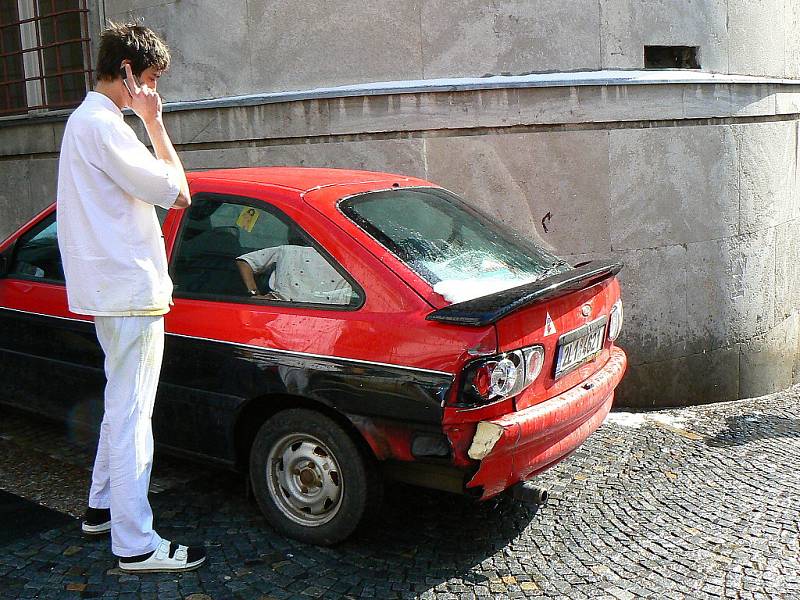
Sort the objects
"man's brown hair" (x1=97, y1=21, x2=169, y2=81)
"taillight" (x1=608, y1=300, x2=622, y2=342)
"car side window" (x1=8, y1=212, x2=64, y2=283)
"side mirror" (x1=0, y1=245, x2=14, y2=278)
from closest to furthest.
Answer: "man's brown hair" (x1=97, y1=21, x2=169, y2=81), "taillight" (x1=608, y1=300, x2=622, y2=342), "car side window" (x1=8, y1=212, x2=64, y2=283), "side mirror" (x1=0, y1=245, x2=14, y2=278)

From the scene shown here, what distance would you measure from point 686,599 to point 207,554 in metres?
2.01

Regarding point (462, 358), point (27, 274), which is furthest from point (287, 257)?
point (27, 274)

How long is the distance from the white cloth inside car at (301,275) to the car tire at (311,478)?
1.63 ft

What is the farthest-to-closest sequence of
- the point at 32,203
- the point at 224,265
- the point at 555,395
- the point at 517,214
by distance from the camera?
the point at 32,203
the point at 517,214
the point at 224,265
the point at 555,395

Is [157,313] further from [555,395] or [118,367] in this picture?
[555,395]

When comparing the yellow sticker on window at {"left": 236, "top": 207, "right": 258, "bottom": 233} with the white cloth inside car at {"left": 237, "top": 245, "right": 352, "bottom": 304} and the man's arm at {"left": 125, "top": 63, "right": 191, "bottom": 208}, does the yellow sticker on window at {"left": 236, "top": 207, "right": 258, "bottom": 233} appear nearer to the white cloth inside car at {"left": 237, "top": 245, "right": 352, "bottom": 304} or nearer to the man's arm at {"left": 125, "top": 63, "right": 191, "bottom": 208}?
the white cloth inside car at {"left": 237, "top": 245, "right": 352, "bottom": 304}

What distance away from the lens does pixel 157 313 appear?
3449 millimetres

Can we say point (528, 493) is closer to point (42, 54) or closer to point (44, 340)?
point (44, 340)

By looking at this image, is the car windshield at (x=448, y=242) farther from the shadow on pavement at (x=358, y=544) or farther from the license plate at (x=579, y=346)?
the shadow on pavement at (x=358, y=544)

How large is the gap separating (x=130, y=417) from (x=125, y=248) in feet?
2.25

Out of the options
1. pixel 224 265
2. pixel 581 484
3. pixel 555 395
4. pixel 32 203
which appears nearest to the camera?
pixel 555 395

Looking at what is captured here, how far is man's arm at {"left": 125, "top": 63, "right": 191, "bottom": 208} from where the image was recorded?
3420mm

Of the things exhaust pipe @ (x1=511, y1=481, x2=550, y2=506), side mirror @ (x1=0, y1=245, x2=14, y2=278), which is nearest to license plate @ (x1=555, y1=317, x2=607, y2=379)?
exhaust pipe @ (x1=511, y1=481, x2=550, y2=506)

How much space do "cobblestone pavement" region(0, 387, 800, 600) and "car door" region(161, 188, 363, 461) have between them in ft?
1.78
